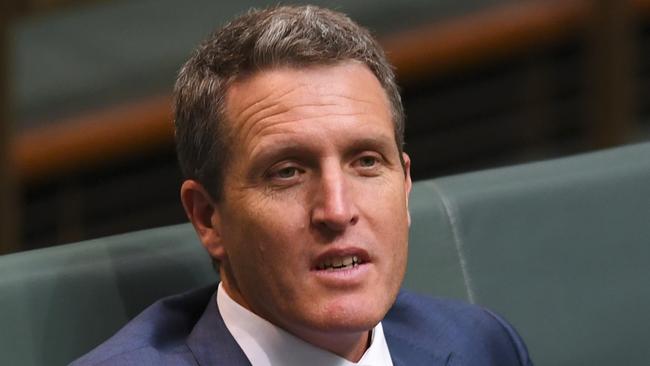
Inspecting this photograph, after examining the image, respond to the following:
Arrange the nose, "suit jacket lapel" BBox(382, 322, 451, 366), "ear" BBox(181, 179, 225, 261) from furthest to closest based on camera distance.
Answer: "suit jacket lapel" BBox(382, 322, 451, 366) → "ear" BBox(181, 179, 225, 261) → the nose

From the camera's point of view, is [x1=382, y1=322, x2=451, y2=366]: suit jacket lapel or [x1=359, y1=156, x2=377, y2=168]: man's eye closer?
[x1=359, y1=156, x2=377, y2=168]: man's eye

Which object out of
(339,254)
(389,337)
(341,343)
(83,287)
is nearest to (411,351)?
(389,337)

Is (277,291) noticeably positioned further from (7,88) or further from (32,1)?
(32,1)

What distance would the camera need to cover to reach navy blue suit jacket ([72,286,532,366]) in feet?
4.71

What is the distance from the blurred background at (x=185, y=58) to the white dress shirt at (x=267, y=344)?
5.46ft

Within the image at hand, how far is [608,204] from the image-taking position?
6.10 ft

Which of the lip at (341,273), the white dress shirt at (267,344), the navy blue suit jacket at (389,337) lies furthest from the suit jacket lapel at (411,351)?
the lip at (341,273)

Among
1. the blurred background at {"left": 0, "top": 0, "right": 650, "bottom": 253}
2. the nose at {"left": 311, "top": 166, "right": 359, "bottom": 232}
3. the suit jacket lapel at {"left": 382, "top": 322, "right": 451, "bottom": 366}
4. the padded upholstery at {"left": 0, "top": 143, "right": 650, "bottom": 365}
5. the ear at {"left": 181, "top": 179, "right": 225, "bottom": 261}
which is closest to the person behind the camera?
the nose at {"left": 311, "top": 166, "right": 359, "bottom": 232}

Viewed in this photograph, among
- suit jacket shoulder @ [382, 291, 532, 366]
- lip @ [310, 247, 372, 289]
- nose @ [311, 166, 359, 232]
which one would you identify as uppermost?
nose @ [311, 166, 359, 232]

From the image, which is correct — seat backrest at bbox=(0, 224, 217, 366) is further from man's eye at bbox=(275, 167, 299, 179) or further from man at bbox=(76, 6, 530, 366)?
man's eye at bbox=(275, 167, 299, 179)

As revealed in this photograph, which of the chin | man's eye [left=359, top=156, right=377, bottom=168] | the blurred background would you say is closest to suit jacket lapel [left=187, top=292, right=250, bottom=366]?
the chin

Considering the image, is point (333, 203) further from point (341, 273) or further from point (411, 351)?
point (411, 351)

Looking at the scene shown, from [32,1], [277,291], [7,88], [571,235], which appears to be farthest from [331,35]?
[32,1]

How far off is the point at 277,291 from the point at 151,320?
0.16 m
